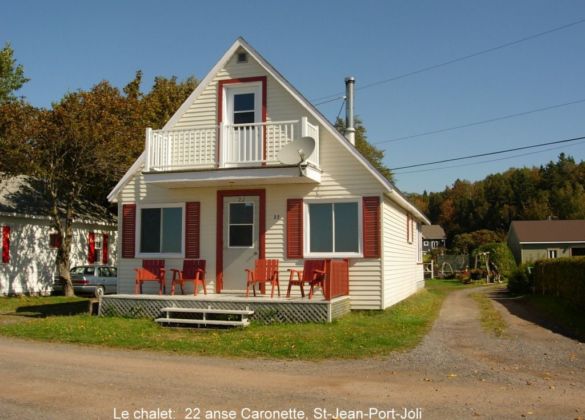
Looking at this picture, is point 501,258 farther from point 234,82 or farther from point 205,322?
point 205,322

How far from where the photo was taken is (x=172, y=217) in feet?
55.9

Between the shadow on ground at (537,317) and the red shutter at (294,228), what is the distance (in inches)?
246

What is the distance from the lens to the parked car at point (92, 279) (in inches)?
1029

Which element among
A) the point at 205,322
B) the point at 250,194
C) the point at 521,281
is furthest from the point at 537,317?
the point at 521,281

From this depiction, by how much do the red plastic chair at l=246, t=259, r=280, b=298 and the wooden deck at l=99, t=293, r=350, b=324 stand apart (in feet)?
3.27

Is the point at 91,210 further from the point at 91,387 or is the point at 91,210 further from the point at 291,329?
the point at 91,387

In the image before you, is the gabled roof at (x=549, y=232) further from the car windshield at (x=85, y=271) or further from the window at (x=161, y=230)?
the window at (x=161, y=230)

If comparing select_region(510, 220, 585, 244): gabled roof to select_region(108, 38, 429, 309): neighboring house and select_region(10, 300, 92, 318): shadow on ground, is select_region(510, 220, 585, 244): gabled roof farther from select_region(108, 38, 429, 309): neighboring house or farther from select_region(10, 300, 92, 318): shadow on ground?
select_region(10, 300, 92, 318): shadow on ground

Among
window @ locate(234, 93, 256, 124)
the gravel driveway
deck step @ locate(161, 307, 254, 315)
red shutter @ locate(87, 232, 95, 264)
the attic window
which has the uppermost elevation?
the attic window

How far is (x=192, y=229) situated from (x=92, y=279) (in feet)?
37.8

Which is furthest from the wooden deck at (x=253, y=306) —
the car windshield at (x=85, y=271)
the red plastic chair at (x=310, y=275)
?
the car windshield at (x=85, y=271)

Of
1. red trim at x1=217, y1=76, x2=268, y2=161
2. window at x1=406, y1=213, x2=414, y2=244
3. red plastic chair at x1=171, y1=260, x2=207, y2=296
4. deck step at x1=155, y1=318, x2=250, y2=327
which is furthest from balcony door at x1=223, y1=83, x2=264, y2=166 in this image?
window at x1=406, y1=213, x2=414, y2=244

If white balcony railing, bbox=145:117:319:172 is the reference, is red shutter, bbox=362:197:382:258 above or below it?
below

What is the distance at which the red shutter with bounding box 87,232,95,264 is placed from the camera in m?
30.2
